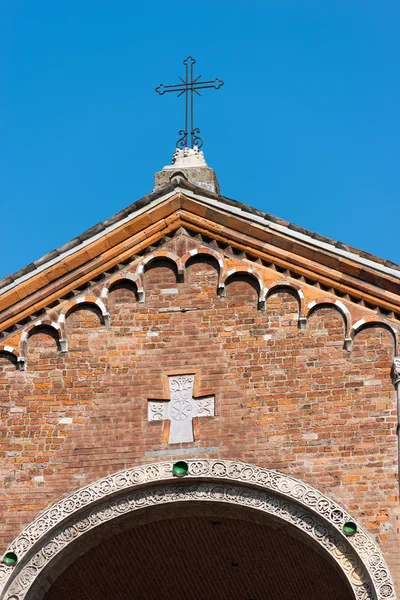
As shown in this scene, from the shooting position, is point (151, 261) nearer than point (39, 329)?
No

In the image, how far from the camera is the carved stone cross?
2100cm

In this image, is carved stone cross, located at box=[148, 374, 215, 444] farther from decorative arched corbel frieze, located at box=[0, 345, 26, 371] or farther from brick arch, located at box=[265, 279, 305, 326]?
decorative arched corbel frieze, located at box=[0, 345, 26, 371]

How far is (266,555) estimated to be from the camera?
23.1 meters

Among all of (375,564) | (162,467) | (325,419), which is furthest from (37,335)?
(375,564)

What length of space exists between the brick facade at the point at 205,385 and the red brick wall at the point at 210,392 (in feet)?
0.04

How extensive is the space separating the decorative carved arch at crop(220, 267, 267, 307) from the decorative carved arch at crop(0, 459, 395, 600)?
7.22 ft

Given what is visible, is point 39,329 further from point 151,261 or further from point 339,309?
point 339,309

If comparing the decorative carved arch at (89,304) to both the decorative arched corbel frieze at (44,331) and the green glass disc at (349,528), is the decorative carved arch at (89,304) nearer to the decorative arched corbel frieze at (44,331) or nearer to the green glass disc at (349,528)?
the decorative arched corbel frieze at (44,331)

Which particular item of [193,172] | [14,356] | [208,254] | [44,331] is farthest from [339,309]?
[14,356]

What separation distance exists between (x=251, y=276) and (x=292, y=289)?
57 cm

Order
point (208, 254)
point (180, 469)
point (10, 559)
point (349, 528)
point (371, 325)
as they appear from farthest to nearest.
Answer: point (208, 254) < point (371, 325) < point (180, 469) < point (10, 559) < point (349, 528)

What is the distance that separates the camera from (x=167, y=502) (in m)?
20.8

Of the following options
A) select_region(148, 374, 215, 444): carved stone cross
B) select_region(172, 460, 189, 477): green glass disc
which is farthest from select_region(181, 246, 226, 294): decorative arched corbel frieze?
select_region(172, 460, 189, 477): green glass disc

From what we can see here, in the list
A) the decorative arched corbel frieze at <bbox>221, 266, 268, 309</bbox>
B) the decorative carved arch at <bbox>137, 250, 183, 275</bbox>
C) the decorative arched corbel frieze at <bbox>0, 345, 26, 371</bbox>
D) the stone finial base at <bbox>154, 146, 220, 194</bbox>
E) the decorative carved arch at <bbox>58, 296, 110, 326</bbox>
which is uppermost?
the stone finial base at <bbox>154, 146, 220, 194</bbox>
